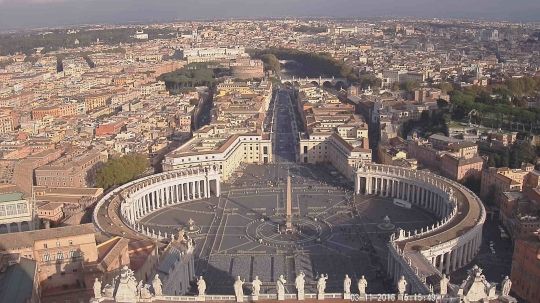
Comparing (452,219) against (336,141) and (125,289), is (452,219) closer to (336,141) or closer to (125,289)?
(336,141)

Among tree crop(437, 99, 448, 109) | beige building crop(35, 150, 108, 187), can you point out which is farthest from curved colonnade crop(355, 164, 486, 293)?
tree crop(437, 99, 448, 109)

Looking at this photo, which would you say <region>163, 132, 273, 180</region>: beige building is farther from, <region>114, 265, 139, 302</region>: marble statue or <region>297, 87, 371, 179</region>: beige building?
<region>114, 265, 139, 302</region>: marble statue

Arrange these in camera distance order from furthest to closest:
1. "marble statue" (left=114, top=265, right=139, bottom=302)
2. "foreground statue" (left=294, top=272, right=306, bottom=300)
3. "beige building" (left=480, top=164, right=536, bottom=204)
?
"beige building" (left=480, top=164, right=536, bottom=204) → "foreground statue" (left=294, top=272, right=306, bottom=300) → "marble statue" (left=114, top=265, right=139, bottom=302)

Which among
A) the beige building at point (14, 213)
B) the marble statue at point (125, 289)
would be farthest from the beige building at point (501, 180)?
the beige building at point (14, 213)

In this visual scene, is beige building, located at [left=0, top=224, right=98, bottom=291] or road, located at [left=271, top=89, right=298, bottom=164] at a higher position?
beige building, located at [left=0, top=224, right=98, bottom=291]

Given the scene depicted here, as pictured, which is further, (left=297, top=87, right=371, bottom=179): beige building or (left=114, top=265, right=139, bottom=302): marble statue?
(left=297, top=87, right=371, bottom=179): beige building

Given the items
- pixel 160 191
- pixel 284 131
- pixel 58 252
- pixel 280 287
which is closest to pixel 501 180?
pixel 160 191
